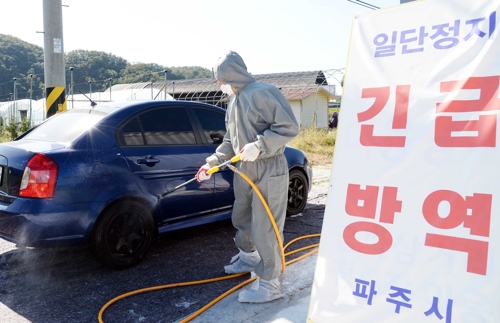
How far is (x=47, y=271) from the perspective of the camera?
4145 mm

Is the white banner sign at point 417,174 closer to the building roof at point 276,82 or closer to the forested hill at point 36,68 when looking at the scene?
the building roof at point 276,82

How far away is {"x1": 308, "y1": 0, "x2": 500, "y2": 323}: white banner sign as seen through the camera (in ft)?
6.29

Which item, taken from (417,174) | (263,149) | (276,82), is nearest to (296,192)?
(263,149)

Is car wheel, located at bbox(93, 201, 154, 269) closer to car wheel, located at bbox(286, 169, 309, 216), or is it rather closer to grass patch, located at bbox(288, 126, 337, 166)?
car wheel, located at bbox(286, 169, 309, 216)

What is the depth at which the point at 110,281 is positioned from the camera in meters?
3.90

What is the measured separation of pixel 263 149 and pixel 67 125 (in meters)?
2.25

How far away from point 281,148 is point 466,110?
60.0 inches

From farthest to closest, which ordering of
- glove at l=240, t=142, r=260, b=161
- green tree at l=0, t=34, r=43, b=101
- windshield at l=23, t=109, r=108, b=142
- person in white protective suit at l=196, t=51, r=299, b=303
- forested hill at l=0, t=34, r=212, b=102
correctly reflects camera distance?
green tree at l=0, t=34, r=43, b=101 → forested hill at l=0, t=34, r=212, b=102 → windshield at l=23, t=109, r=108, b=142 → person in white protective suit at l=196, t=51, r=299, b=303 → glove at l=240, t=142, r=260, b=161

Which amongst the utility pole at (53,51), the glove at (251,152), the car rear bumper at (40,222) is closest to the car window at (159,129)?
the car rear bumper at (40,222)

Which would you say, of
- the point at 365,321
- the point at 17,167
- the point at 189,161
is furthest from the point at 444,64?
the point at 17,167

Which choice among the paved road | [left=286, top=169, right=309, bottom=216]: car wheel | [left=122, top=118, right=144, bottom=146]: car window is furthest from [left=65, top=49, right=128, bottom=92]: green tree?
[left=122, top=118, right=144, bottom=146]: car window

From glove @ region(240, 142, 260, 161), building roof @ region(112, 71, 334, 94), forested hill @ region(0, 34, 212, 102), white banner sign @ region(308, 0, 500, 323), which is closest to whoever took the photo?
white banner sign @ region(308, 0, 500, 323)

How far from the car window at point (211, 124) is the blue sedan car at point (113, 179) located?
0.01 m

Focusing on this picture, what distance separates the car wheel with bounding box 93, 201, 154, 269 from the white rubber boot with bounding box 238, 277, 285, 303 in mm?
1286
